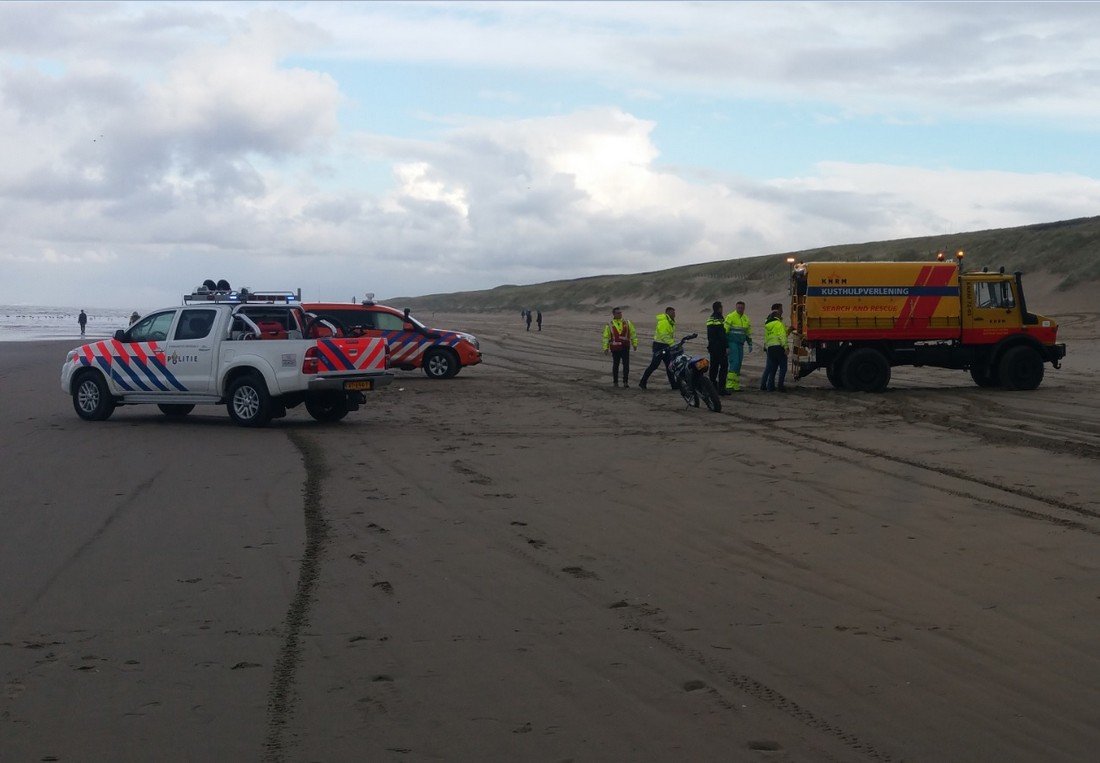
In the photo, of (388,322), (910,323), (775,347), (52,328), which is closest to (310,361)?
(775,347)

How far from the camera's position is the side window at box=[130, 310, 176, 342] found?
17047 mm

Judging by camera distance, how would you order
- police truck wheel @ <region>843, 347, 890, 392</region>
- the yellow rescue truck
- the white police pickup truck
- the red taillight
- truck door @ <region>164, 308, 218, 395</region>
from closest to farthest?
1. the red taillight
2. the white police pickup truck
3. truck door @ <region>164, 308, 218, 395</region>
4. the yellow rescue truck
5. police truck wheel @ <region>843, 347, 890, 392</region>

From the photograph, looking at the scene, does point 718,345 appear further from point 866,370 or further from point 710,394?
point 866,370

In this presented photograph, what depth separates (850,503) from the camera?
1014 centimetres

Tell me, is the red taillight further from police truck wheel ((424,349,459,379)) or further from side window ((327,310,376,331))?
police truck wheel ((424,349,459,379))

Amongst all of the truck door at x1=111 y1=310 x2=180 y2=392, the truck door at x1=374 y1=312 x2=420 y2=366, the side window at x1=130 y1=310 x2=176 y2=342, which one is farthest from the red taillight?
the truck door at x1=374 y1=312 x2=420 y2=366

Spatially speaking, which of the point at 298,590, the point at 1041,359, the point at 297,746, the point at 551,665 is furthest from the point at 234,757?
the point at 1041,359

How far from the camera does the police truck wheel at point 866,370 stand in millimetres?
22203

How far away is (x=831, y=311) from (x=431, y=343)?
30.5 feet

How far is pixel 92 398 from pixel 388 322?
9474 mm

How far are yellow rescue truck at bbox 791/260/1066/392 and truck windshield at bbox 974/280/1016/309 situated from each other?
2cm

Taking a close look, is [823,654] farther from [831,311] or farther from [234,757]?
[831,311]

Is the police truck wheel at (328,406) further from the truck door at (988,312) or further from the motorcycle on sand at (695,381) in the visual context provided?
the truck door at (988,312)

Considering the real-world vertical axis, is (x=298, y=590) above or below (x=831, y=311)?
below
